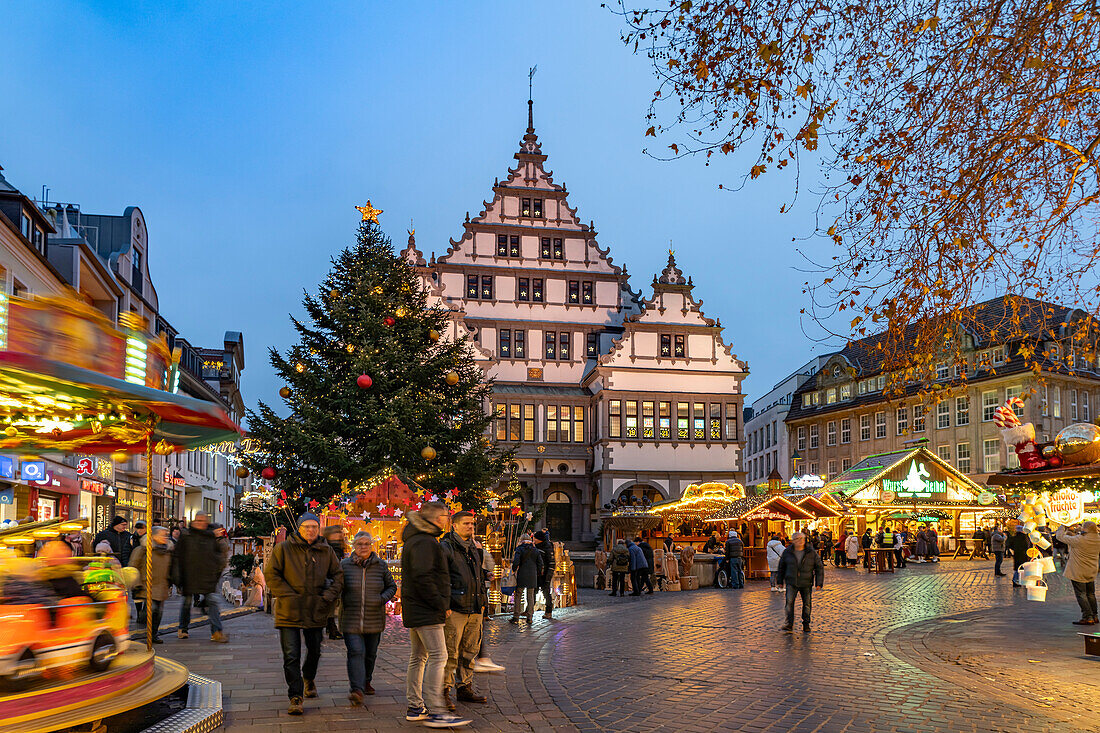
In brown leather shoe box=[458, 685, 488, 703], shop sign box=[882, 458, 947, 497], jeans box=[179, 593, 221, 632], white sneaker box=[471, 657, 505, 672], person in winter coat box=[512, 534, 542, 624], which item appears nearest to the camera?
brown leather shoe box=[458, 685, 488, 703]

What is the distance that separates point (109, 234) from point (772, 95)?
36.6m

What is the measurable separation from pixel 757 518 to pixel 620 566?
8.28m

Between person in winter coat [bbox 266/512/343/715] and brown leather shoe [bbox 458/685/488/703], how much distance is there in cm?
134

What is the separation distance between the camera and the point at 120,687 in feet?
24.5

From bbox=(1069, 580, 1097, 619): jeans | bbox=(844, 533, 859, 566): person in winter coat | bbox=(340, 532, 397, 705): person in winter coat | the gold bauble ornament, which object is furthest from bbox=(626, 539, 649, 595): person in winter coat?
bbox=(340, 532, 397, 705): person in winter coat

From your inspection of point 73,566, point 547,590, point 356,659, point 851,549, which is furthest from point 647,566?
point 73,566

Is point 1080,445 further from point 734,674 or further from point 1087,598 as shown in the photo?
point 734,674

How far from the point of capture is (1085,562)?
47.9 ft

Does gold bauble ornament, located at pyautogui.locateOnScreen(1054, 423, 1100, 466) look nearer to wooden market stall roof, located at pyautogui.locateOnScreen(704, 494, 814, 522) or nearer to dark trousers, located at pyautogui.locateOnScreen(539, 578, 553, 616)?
dark trousers, located at pyautogui.locateOnScreen(539, 578, 553, 616)

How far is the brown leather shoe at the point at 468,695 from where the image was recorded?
Answer: 8.99 meters

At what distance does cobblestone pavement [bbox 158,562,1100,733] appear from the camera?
828cm

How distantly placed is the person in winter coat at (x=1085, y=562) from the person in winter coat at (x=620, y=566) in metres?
11.8

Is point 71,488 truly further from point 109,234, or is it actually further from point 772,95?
point 772,95

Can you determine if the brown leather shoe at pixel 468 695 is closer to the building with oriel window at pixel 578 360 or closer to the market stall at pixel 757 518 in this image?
the market stall at pixel 757 518
